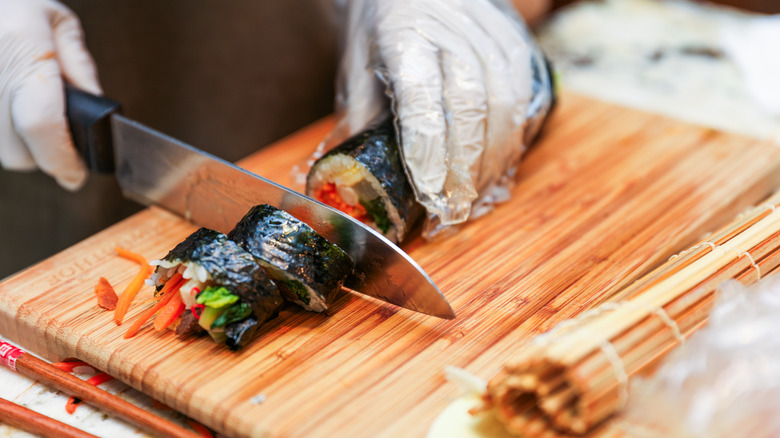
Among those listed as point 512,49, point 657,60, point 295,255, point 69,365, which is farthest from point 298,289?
point 657,60

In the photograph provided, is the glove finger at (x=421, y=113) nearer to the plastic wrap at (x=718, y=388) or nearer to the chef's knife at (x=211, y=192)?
the chef's knife at (x=211, y=192)

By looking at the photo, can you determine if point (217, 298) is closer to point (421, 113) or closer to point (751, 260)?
point (421, 113)

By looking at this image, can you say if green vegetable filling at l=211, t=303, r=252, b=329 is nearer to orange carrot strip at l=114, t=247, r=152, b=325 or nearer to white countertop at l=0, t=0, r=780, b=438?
orange carrot strip at l=114, t=247, r=152, b=325

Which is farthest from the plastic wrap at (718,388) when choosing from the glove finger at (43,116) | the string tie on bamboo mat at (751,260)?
the glove finger at (43,116)

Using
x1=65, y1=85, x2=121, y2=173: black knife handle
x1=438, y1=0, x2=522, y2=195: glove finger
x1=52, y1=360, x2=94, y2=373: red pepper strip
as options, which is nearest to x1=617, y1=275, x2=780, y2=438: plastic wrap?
x1=438, y1=0, x2=522, y2=195: glove finger

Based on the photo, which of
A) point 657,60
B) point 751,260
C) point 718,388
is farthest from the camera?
point 657,60
